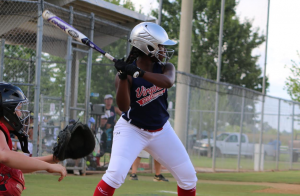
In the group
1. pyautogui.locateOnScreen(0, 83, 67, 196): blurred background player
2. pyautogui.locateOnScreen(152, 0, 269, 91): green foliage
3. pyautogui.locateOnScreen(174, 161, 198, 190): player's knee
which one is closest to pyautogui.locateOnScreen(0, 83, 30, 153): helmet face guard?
pyautogui.locateOnScreen(0, 83, 67, 196): blurred background player

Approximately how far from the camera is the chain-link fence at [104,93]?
10383mm

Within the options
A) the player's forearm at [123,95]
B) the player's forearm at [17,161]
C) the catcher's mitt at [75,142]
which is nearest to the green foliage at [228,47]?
the player's forearm at [123,95]

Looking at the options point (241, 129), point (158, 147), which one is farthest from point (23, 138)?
point (241, 129)

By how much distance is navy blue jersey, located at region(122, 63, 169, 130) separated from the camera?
4621 millimetres

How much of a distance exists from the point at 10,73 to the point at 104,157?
389 centimetres

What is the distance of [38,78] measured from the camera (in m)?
9.38

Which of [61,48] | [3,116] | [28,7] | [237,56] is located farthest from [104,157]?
[237,56]

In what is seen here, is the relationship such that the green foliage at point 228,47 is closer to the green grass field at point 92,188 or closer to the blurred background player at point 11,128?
the green grass field at point 92,188

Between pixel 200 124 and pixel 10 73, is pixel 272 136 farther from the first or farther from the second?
pixel 10 73

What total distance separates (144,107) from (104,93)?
7753 millimetres

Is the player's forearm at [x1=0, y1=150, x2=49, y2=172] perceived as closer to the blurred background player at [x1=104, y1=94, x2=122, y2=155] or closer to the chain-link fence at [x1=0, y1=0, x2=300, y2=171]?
the chain-link fence at [x1=0, y1=0, x2=300, y2=171]

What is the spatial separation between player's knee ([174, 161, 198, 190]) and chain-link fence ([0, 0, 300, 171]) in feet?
17.9

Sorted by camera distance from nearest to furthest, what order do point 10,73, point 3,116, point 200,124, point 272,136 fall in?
point 3,116 → point 10,73 → point 200,124 → point 272,136

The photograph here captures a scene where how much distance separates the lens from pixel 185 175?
461cm
